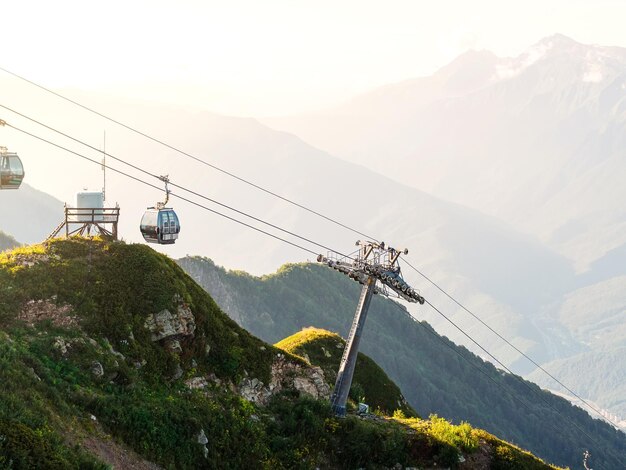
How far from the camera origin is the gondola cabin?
142ft

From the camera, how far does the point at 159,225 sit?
43125 mm

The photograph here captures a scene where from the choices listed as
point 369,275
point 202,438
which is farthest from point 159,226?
point 202,438


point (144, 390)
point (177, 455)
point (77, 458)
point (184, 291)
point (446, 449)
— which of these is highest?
point (184, 291)

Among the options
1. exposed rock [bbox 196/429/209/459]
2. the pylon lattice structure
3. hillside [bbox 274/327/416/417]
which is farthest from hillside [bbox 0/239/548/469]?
hillside [bbox 274/327/416/417]

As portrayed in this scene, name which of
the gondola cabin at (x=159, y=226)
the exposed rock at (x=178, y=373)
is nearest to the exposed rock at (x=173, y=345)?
the exposed rock at (x=178, y=373)

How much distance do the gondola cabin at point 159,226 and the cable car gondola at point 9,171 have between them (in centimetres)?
717

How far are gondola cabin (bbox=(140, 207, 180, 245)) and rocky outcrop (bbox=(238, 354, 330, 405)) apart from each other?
377 inches

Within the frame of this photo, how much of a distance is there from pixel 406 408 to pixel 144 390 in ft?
116

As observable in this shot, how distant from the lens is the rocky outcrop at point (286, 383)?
129ft

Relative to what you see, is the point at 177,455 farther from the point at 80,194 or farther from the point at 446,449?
the point at 80,194

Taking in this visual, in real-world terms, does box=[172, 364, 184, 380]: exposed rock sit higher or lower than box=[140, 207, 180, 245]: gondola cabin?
lower

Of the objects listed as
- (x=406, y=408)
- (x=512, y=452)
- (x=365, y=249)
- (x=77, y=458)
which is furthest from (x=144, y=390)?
(x=406, y=408)

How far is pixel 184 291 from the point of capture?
3991cm

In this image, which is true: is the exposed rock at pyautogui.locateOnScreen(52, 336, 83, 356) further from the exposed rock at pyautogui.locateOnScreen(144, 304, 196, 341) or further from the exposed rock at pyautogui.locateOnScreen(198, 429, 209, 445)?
the exposed rock at pyautogui.locateOnScreen(198, 429, 209, 445)
